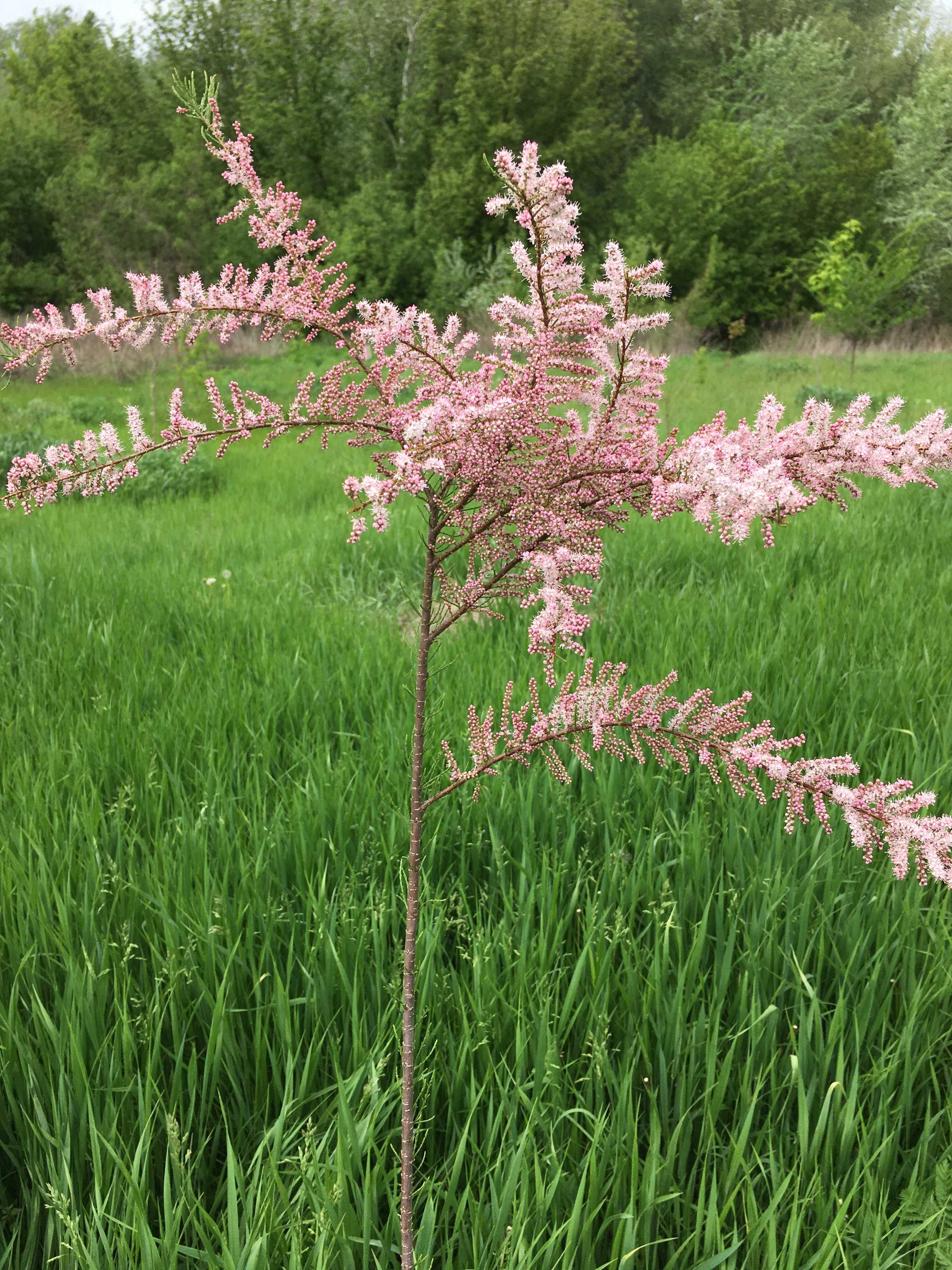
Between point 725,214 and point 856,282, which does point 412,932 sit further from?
point 725,214

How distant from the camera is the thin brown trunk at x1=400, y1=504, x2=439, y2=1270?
3.33 ft

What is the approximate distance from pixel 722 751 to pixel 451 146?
3096 cm

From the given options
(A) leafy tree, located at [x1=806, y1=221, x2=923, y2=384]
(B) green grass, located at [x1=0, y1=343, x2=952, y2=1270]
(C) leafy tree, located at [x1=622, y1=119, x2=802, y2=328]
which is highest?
(C) leafy tree, located at [x1=622, y1=119, x2=802, y2=328]

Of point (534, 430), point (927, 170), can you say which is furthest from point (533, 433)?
point (927, 170)

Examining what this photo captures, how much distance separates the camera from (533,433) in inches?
33.0

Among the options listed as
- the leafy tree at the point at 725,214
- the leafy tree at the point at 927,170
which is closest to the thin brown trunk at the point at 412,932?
the leafy tree at the point at 725,214

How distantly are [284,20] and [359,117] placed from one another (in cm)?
416

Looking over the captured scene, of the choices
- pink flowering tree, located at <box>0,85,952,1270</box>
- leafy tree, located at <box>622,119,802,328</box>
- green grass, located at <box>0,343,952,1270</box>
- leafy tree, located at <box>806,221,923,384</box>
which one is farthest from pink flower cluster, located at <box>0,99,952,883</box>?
leafy tree, located at <box>622,119,802,328</box>

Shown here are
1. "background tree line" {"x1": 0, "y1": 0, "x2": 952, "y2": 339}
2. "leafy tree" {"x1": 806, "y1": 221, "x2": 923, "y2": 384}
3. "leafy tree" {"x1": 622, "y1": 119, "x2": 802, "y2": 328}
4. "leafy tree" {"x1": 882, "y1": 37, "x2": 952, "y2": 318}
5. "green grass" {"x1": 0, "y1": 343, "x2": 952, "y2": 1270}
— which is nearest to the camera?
"green grass" {"x1": 0, "y1": 343, "x2": 952, "y2": 1270}

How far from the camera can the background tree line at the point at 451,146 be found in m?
25.5

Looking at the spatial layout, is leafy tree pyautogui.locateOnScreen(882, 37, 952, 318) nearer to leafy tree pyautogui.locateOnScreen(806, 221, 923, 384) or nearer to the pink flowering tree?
leafy tree pyautogui.locateOnScreen(806, 221, 923, 384)

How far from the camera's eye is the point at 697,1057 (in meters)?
1.54

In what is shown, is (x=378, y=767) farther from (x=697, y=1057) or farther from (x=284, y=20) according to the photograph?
(x=284, y=20)

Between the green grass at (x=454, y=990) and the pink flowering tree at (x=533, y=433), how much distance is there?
432 mm
